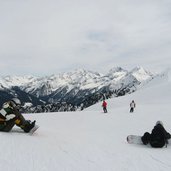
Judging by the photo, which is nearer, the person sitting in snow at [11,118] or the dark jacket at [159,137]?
the dark jacket at [159,137]

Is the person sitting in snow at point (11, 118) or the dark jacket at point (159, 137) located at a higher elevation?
the person sitting in snow at point (11, 118)

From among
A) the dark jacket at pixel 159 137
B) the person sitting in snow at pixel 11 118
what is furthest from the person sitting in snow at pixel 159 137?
the person sitting in snow at pixel 11 118

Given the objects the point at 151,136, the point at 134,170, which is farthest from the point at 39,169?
the point at 151,136

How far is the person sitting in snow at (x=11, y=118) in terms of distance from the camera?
44.3 ft

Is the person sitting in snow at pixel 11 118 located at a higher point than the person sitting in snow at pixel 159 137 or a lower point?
higher

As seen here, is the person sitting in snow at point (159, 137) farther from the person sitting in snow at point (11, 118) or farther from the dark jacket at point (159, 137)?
the person sitting in snow at point (11, 118)

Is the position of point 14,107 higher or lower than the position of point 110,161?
higher

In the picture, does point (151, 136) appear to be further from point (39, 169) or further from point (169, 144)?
point (39, 169)

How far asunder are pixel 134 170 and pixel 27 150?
11.4 feet

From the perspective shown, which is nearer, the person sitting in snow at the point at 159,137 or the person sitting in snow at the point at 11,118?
the person sitting in snow at the point at 159,137

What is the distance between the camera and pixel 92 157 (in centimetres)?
922

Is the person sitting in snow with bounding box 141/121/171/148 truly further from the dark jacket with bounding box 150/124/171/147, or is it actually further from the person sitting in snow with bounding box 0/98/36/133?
the person sitting in snow with bounding box 0/98/36/133

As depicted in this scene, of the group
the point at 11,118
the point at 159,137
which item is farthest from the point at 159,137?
the point at 11,118

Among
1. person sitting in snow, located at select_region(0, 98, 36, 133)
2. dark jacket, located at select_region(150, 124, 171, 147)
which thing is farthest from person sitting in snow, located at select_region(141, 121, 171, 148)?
person sitting in snow, located at select_region(0, 98, 36, 133)
